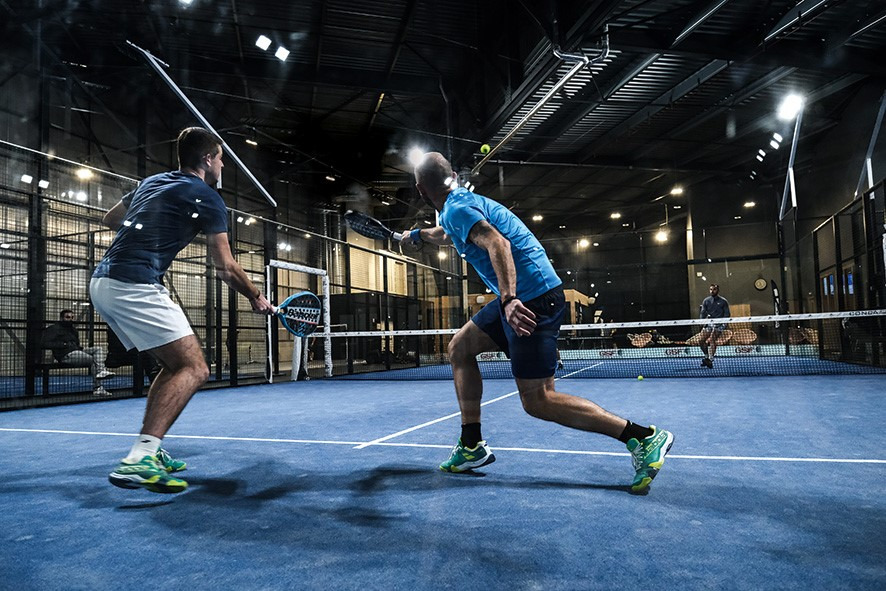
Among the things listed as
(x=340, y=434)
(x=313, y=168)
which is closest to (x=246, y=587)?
(x=340, y=434)

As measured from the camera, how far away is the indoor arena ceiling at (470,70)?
31.7 ft

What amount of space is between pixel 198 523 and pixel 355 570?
86 centimetres

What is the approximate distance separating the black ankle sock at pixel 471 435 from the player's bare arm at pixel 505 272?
0.80m

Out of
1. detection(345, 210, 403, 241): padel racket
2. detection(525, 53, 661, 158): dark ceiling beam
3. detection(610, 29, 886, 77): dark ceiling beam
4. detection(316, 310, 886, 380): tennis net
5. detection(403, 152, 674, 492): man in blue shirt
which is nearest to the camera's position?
detection(403, 152, 674, 492): man in blue shirt

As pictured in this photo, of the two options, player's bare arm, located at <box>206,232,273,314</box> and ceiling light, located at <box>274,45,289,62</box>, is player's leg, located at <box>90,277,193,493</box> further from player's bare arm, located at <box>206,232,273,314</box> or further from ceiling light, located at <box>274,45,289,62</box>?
ceiling light, located at <box>274,45,289,62</box>

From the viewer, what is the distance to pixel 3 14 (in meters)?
10.3

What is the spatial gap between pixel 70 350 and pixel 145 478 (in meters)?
7.51

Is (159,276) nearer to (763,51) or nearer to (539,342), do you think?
(539,342)

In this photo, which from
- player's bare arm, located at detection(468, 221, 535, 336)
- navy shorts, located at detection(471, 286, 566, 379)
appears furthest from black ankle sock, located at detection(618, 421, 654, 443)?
player's bare arm, located at detection(468, 221, 535, 336)

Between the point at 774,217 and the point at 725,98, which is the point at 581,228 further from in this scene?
the point at 725,98

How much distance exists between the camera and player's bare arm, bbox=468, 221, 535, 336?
250cm

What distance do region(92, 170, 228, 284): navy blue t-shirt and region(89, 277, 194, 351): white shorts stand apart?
0.05 metres

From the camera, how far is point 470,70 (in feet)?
41.1

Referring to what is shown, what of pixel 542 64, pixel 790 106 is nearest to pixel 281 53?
pixel 542 64
